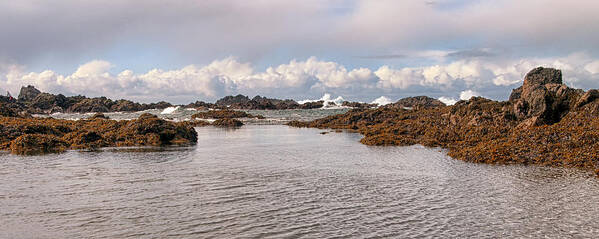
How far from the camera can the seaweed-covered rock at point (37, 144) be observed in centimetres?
2697

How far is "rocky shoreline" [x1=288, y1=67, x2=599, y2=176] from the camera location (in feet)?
71.2

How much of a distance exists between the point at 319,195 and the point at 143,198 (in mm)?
6093

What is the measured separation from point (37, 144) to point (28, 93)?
190441 mm

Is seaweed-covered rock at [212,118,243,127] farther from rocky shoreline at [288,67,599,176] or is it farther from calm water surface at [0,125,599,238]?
calm water surface at [0,125,599,238]

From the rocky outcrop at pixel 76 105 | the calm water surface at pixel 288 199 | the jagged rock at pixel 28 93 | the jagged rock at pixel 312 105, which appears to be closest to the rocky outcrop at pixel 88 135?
the calm water surface at pixel 288 199

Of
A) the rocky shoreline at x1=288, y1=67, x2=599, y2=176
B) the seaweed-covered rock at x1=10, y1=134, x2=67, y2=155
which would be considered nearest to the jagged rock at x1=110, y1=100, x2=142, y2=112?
the seaweed-covered rock at x1=10, y1=134, x2=67, y2=155

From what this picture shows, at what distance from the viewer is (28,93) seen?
188250 millimetres

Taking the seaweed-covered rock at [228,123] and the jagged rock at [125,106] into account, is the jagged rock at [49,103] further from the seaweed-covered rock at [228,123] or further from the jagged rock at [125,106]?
the seaweed-covered rock at [228,123]

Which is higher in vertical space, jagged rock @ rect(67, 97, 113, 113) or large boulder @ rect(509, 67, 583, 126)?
jagged rock @ rect(67, 97, 113, 113)

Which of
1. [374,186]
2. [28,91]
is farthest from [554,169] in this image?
[28,91]

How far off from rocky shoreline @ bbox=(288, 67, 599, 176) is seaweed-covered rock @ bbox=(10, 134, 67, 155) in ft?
73.9

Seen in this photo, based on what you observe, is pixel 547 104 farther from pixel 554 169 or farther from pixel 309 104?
pixel 309 104

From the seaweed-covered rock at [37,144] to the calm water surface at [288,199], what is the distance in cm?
398

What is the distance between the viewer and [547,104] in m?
28.2
